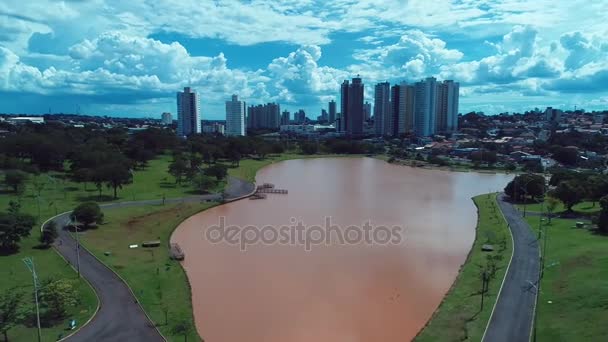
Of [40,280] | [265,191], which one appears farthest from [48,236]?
[265,191]

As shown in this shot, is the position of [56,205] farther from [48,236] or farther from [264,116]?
[264,116]

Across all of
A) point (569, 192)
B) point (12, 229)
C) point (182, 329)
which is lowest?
point (182, 329)

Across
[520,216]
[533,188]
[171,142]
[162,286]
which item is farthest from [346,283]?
[171,142]

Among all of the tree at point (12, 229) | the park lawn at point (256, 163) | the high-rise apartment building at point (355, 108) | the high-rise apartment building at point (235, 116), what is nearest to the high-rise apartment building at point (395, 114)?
the high-rise apartment building at point (355, 108)

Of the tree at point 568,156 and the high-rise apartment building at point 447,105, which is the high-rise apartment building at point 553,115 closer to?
the high-rise apartment building at point 447,105

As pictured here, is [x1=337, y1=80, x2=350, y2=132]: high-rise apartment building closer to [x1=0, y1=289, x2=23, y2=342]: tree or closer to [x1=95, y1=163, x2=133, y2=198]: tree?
[x1=95, y1=163, x2=133, y2=198]: tree

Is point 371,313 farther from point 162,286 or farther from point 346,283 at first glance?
point 162,286

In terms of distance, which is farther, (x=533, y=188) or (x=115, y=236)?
(x=533, y=188)
